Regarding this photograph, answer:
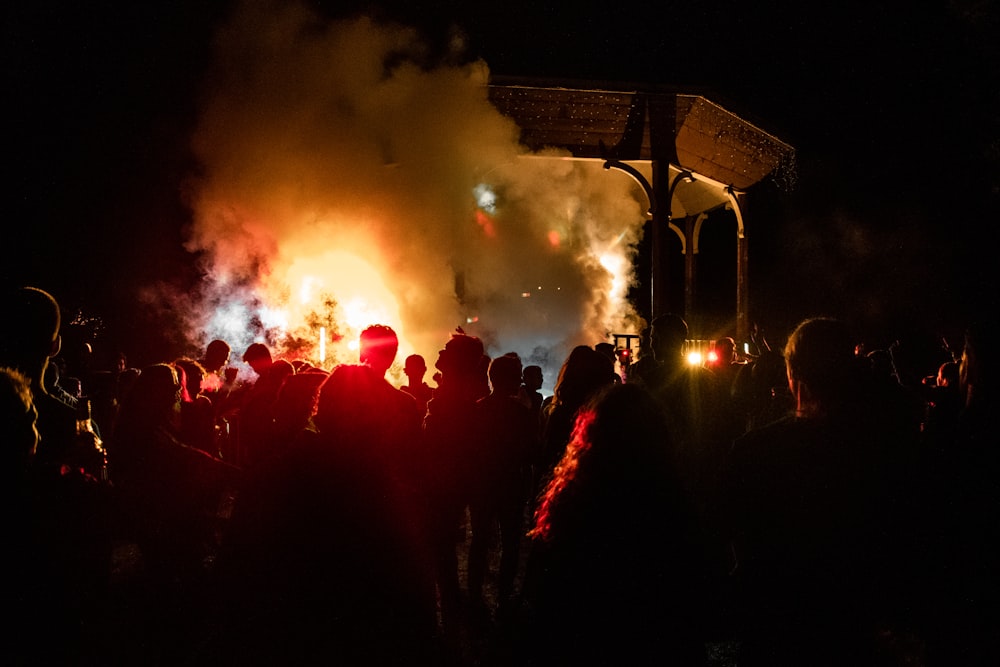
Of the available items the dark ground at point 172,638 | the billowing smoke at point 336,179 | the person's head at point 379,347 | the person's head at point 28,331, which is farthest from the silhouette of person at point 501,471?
the billowing smoke at point 336,179

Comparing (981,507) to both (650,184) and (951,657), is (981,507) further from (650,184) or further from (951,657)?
(650,184)

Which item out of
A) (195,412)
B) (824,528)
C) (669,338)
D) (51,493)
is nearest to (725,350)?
(669,338)

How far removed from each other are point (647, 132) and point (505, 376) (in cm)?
693

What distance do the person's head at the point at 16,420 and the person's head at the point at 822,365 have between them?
8.87 ft

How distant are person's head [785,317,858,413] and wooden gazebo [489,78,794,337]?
24.9ft

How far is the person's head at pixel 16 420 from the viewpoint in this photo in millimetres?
2393

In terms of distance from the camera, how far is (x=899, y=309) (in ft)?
55.1

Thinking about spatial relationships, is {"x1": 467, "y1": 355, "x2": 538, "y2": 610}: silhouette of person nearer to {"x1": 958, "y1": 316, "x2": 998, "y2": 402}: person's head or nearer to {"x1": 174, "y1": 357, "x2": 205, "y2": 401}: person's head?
{"x1": 174, "y1": 357, "x2": 205, "y2": 401}: person's head

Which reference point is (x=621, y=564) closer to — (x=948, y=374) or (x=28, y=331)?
(x=28, y=331)

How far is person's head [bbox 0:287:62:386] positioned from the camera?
2.54 m

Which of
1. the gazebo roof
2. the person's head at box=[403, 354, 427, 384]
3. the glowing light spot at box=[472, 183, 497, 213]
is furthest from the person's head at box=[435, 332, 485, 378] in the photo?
the gazebo roof

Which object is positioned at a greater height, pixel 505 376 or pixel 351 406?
pixel 505 376

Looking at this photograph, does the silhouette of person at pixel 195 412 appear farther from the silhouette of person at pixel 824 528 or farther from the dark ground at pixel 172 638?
the silhouette of person at pixel 824 528

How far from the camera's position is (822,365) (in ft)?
7.25
